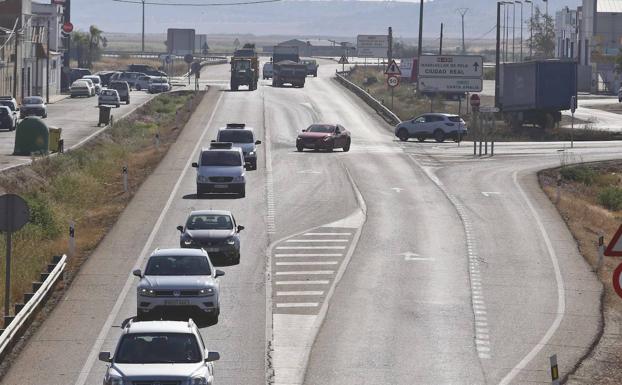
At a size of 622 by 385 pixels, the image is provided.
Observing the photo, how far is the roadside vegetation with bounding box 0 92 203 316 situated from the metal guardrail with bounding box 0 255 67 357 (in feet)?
2.45

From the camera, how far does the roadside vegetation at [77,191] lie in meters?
33.1

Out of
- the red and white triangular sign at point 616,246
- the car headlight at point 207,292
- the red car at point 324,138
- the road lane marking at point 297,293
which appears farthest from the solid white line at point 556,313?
the red car at point 324,138

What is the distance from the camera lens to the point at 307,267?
32.8m

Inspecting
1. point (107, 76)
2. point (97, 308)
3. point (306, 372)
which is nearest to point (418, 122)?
point (97, 308)

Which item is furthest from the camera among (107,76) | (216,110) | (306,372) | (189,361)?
(107,76)

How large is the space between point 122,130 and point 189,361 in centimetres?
5225

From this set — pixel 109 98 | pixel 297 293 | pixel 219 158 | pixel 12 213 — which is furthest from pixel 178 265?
pixel 109 98

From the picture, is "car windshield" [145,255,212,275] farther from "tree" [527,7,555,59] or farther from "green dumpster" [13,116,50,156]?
"tree" [527,7,555,59]

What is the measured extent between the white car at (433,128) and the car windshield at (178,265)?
43.4 meters

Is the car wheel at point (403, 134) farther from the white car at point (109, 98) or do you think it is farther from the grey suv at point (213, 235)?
the grey suv at point (213, 235)

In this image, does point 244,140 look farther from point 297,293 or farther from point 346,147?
point 297,293

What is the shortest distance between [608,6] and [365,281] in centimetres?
12161

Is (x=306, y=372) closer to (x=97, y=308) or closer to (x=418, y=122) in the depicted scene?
(x=97, y=308)

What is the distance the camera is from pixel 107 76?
126125mm
